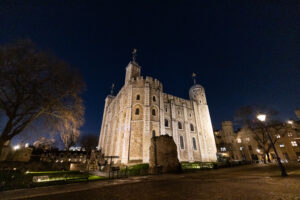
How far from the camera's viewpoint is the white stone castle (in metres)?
22.7

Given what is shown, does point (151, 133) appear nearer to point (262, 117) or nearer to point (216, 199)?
point (262, 117)

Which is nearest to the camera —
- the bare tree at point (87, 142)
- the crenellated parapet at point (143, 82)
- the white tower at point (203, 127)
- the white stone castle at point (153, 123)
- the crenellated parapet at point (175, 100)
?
the white stone castle at point (153, 123)

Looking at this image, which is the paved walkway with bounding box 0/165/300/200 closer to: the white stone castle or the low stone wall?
the low stone wall

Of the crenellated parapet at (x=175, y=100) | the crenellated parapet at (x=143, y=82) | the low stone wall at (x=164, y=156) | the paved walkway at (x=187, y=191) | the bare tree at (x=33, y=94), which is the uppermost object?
the crenellated parapet at (x=143, y=82)

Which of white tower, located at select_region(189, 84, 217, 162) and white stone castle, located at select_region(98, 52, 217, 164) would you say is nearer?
white stone castle, located at select_region(98, 52, 217, 164)

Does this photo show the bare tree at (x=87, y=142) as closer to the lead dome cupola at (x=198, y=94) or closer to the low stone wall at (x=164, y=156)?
the lead dome cupola at (x=198, y=94)

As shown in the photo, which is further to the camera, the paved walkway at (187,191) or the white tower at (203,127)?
the white tower at (203,127)

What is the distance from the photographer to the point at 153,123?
2486 cm

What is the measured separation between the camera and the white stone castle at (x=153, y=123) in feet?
74.5

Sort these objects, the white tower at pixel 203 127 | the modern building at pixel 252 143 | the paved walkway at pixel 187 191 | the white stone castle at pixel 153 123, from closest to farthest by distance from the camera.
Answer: the paved walkway at pixel 187 191 → the white stone castle at pixel 153 123 → the white tower at pixel 203 127 → the modern building at pixel 252 143

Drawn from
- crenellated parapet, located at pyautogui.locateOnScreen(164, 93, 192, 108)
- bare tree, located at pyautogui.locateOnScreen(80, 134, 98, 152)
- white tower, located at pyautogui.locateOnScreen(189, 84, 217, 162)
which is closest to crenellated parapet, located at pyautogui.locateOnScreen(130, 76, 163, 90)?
crenellated parapet, located at pyautogui.locateOnScreen(164, 93, 192, 108)

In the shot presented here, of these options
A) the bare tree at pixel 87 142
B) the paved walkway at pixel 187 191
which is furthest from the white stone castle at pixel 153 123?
the bare tree at pixel 87 142

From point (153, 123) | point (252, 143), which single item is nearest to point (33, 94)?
point (153, 123)

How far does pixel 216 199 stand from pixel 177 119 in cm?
2772
